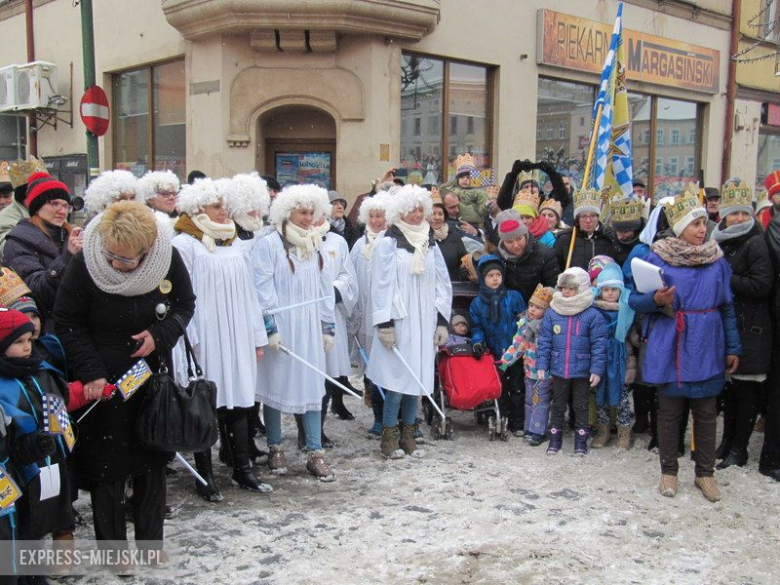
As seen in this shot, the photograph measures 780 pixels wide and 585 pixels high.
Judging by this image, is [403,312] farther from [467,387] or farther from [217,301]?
[217,301]

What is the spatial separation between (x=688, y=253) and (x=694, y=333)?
55cm

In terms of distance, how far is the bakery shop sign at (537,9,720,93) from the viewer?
43.9 ft

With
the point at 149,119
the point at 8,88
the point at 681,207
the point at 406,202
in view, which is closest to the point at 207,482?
the point at 406,202

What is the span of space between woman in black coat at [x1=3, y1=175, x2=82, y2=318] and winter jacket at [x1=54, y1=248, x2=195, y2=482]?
947 mm

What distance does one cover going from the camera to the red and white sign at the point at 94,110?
33.3 feet

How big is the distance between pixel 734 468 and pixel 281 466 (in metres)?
3.42

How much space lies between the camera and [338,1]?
10.5m

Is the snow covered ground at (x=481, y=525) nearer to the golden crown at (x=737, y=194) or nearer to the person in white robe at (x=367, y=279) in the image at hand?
the person in white robe at (x=367, y=279)

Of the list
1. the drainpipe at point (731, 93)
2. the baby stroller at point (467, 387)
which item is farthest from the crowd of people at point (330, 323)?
the drainpipe at point (731, 93)

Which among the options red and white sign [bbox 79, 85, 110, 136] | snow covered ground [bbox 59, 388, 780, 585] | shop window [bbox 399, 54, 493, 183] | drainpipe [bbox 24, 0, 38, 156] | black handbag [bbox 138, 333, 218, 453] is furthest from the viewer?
drainpipe [bbox 24, 0, 38, 156]

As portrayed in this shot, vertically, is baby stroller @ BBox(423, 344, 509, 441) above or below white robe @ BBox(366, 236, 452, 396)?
below

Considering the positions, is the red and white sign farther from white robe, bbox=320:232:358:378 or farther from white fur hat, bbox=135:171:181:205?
white robe, bbox=320:232:358:378

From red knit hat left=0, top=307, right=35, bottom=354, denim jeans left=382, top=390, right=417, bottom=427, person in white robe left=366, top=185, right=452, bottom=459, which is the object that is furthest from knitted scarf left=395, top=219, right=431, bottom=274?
red knit hat left=0, top=307, right=35, bottom=354

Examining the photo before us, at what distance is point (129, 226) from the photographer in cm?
353
